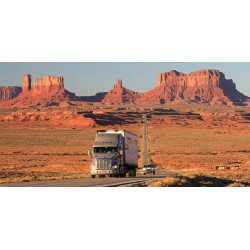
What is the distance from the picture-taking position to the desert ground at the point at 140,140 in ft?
194

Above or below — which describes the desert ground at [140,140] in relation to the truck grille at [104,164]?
above

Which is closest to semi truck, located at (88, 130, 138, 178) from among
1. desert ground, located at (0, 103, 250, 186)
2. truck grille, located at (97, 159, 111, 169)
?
truck grille, located at (97, 159, 111, 169)

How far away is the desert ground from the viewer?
194 feet

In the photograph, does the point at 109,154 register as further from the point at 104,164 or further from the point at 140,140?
the point at 140,140

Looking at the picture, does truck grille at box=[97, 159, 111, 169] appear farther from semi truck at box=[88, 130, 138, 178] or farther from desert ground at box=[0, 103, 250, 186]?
desert ground at box=[0, 103, 250, 186]

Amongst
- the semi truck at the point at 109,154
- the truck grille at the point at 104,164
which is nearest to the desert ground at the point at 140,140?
the semi truck at the point at 109,154

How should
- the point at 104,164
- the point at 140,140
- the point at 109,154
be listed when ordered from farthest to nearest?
the point at 140,140
the point at 104,164
the point at 109,154

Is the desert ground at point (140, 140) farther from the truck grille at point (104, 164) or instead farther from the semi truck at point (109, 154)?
the truck grille at point (104, 164)

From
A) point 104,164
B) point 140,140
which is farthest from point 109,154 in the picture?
point 140,140

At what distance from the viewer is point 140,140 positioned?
107 metres
